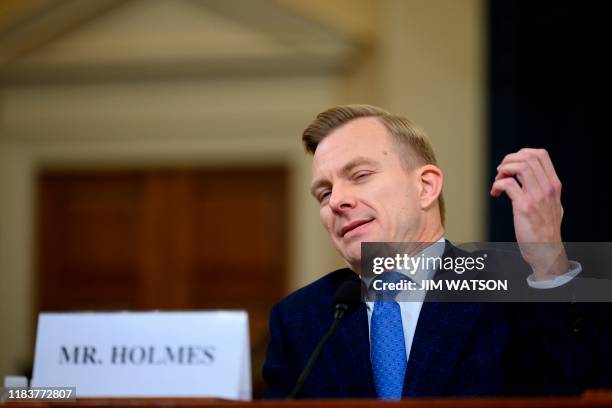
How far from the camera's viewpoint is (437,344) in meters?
2.00

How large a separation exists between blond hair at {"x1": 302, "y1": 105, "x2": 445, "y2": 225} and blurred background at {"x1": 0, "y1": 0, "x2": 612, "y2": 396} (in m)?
3.52

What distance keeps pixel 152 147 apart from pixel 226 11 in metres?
1.03

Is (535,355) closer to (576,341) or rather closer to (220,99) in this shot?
(576,341)

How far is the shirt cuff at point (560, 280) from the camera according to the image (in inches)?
75.0

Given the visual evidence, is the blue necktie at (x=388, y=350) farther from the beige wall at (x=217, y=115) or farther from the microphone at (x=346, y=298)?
the beige wall at (x=217, y=115)

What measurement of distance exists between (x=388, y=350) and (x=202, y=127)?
A: 14.7 feet

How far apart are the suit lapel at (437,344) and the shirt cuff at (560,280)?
6.5 inches

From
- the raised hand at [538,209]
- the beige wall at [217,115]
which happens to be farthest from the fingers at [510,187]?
the beige wall at [217,115]

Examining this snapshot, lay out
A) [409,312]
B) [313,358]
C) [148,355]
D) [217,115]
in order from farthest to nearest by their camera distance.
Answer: [217,115] → [409,312] → [148,355] → [313,358]

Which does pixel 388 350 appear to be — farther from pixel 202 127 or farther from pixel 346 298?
pixel 202 127

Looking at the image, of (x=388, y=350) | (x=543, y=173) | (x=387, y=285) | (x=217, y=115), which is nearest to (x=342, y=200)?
(x=387, y=285)

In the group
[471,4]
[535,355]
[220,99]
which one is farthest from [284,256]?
[535,355]

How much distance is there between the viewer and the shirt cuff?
1.91 meters

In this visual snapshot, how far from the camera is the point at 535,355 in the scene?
193 centimetres
